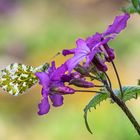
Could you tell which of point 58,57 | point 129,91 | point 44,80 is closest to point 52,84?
point 44,80

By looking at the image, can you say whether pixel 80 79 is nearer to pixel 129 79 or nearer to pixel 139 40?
pixel 129 79

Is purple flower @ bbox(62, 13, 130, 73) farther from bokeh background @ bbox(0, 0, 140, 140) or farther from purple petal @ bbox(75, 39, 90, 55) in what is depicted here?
bokeh background @ bbox(0, 0, 140, 140)

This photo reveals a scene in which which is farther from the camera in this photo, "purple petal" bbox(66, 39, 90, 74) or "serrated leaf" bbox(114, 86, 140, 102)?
"serrated leaf" bbox(114, 86, 140, 102)

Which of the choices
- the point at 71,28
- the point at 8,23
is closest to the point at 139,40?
the point at 71,28

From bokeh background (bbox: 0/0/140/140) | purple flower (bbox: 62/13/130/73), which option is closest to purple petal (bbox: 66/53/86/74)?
purple flower (bbox: 62/13/130/73)

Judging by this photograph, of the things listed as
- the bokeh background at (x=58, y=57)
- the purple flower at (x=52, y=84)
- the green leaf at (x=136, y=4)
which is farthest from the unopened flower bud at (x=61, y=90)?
the bokeh background at (x=58, y=57)

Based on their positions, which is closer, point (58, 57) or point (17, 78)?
point (17, 78)

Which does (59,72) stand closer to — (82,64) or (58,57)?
(82,64)
